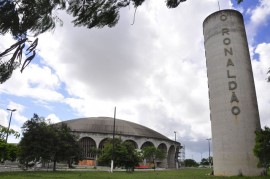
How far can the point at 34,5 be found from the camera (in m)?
6.12

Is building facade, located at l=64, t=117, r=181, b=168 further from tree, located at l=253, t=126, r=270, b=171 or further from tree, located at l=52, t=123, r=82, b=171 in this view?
tree, located at l=253, t=126, r=270, b=171

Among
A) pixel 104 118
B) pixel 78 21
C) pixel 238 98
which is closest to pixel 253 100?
pixel 238 98

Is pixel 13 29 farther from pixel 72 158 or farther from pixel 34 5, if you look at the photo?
pixel 72 158

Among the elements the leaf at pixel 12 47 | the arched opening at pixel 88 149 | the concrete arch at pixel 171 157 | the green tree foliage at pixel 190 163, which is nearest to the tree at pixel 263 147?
the leaf at pixel 12 47

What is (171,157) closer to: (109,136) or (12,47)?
(109,136)

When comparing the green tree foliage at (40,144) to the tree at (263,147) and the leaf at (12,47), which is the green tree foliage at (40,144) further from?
the leaf at (12,47)

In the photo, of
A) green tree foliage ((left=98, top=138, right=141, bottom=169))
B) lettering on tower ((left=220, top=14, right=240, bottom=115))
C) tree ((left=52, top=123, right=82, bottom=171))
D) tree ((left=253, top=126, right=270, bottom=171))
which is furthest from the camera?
green tree foliage ((left=98, top=138, right=141, bottom=169))

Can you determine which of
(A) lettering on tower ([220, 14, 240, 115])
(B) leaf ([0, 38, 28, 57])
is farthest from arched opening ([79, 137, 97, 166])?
(B) leaf ([0, 38, 28, 57])

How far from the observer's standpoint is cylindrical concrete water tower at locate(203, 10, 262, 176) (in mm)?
35062

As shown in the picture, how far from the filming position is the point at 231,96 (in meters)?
36.7

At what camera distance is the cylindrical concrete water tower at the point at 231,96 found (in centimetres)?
3506

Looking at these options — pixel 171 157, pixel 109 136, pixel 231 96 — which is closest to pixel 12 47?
pixel 231 96

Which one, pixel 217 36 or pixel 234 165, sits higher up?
pixel 217 36

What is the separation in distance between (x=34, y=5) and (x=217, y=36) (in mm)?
36245
